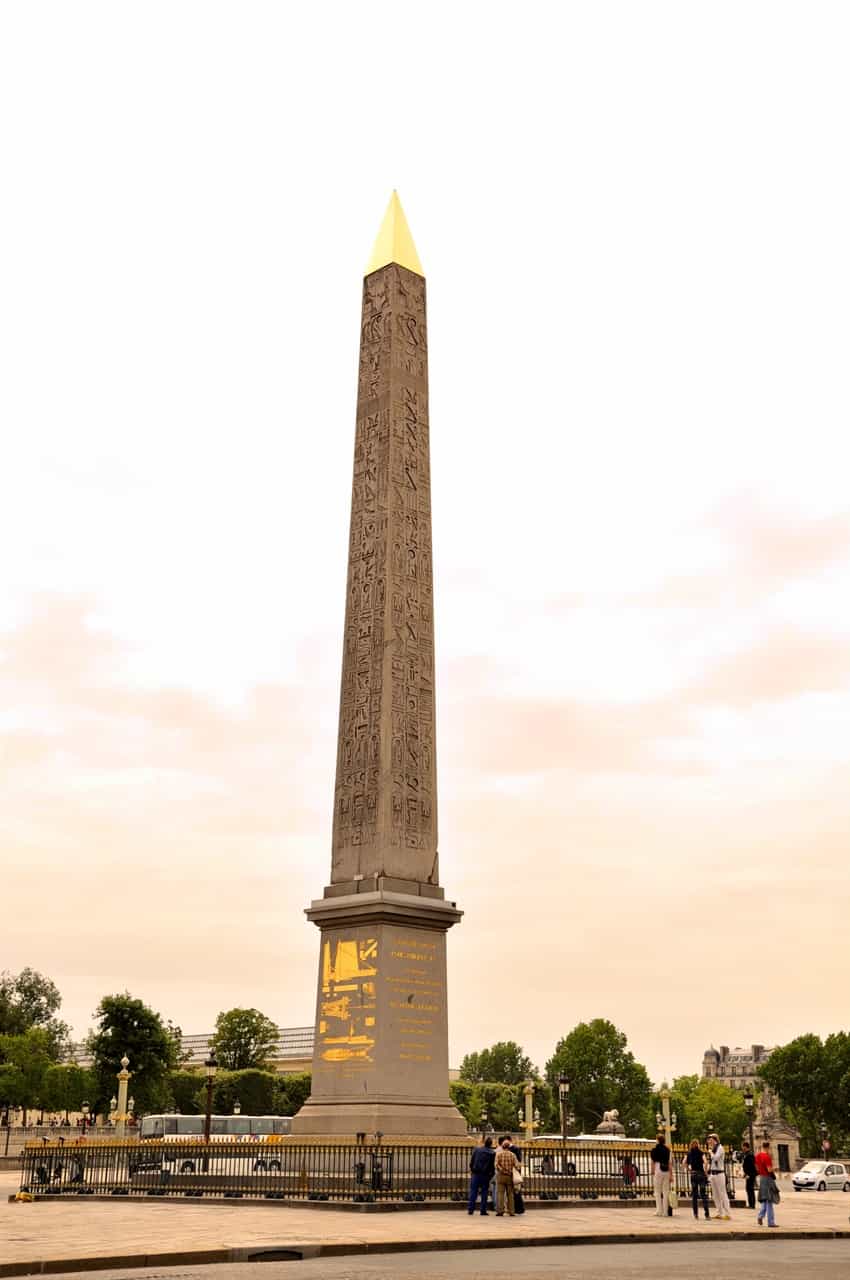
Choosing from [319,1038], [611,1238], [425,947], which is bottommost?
[611,1238]

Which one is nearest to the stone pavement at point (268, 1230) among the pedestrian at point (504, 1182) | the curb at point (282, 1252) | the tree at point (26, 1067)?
the curb at point (282, 1252)

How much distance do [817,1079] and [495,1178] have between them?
85.6 m

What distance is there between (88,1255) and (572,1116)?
9590 cm

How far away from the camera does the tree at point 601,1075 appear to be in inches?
4026

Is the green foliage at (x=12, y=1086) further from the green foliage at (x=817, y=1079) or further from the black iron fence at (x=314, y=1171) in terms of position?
the green foliage at (x=817, y=1079)

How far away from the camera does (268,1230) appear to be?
1681 centimetres

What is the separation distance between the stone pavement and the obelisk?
2.83 metres

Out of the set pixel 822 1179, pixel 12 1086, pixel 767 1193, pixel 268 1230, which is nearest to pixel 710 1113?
pixel 12 1086

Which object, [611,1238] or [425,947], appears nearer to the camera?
[611,1238]

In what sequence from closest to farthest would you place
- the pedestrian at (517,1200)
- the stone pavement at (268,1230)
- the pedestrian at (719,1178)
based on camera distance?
1. the stone pavement at (268,1230)
2. the pedestrian at (517,1200)
3. the pedestrian at (719,1178)

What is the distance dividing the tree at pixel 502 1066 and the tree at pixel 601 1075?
5165 cm

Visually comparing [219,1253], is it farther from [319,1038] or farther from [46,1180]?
[46,1180]

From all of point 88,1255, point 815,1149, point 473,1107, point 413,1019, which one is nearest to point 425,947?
point 413,1019

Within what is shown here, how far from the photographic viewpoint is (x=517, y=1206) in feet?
72.2
